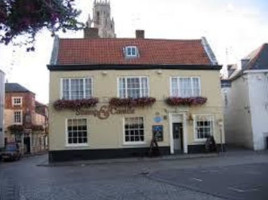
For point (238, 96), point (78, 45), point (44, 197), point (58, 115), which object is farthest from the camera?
point (238, 96)

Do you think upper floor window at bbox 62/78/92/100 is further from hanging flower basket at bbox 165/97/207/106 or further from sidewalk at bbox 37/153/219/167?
hanging flower basket at bbox 165/97/207/106

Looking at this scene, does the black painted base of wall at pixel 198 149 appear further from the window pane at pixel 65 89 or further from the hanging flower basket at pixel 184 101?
the window pane at pixel 65 89

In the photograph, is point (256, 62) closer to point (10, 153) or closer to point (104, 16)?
point (10, 153)

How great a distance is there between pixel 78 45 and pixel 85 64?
346 centimetres

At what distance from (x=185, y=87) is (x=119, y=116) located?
210 inches

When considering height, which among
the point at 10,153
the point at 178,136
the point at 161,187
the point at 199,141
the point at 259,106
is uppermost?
the point at 259,106

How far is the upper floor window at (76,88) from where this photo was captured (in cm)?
3219

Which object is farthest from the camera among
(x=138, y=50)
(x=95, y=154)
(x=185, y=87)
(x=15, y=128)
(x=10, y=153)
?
(x=15, y=128)

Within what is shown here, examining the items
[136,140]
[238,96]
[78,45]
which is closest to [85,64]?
[78,45]

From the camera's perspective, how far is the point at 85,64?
32531 mm

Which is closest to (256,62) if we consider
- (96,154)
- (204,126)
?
(204,126)

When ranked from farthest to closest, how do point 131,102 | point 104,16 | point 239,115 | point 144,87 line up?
point 104,16
point 239,115
point 144,87
point 131,102

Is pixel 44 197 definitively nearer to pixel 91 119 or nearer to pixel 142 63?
pixel 91 119

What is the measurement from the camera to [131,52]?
3453cm
